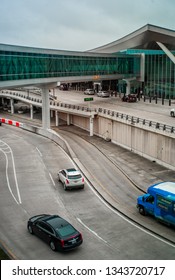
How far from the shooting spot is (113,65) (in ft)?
225

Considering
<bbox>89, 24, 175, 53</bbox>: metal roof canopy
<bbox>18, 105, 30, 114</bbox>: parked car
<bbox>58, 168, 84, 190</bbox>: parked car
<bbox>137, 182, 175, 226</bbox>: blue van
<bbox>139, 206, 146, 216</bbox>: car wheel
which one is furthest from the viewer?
<bbox>18, 105, 30, 114</bbox>: parked car

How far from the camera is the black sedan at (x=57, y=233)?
18922mm

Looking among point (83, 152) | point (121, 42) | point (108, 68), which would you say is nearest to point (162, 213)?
point (83, 152)

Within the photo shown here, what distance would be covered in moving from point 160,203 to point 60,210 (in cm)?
666

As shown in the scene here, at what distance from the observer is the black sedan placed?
1892cm

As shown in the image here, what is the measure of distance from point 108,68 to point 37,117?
607 inches

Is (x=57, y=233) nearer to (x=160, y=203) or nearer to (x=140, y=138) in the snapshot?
(x=160, y=203)

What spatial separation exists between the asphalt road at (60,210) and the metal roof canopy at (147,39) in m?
31.1

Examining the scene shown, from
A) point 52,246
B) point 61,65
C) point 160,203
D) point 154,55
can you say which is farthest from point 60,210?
point 154,55

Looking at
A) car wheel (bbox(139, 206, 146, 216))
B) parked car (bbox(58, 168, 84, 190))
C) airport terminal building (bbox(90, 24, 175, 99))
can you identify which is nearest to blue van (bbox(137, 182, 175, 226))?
car wheel (bbox(139, 206, 146, 216))

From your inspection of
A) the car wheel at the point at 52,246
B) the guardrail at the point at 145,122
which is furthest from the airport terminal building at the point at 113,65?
the car wheel at the point at 52,246

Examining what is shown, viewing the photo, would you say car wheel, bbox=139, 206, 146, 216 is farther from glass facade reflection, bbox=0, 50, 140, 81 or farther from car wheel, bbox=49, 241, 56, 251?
glass facade reflection, bbox=0, 50, 140, 81

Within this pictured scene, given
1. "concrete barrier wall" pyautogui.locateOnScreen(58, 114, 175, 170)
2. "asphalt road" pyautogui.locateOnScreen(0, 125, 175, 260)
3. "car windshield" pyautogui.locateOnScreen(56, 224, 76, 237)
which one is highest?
"concrete barrier wall" pyautogui.locateOnScreen(58, 114, 175, 170)

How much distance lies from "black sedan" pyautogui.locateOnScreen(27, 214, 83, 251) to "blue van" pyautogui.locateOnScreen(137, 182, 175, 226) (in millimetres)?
5822
